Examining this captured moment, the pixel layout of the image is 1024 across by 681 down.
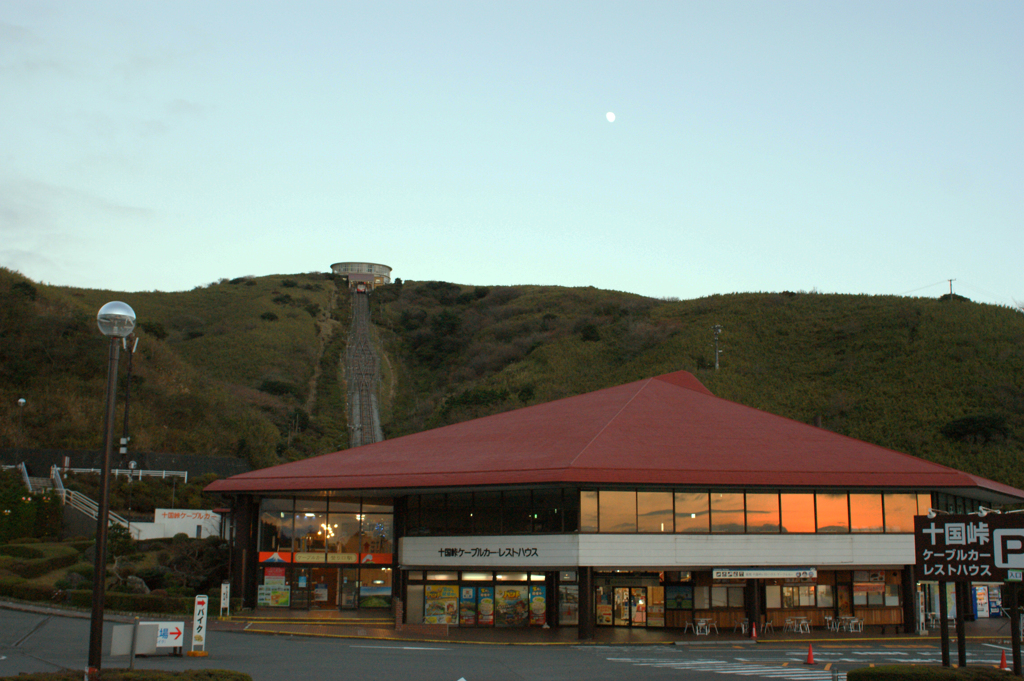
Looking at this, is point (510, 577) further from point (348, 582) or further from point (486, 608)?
point (348, 582)

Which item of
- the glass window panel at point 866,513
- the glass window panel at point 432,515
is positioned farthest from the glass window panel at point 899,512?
the glass window panel at point 432,515

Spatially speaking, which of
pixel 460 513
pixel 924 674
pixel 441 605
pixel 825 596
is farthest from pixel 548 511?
pixel 924 674

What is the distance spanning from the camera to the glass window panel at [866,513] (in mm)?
32688

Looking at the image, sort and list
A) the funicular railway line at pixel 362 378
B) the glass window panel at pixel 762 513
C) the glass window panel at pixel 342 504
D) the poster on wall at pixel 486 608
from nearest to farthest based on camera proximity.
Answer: the glass window panel at pixel 762 513 → the poster on wall at pixel 486 608 → the glass window panel at pixel 342 504 → the funicular railway line at pixel 362 378

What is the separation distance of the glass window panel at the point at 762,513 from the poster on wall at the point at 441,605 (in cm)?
1175

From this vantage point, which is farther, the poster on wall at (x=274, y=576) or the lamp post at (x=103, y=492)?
the poster on wall at (x=274, y=576)

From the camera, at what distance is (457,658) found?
23109mm

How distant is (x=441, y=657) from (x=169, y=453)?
43.1 m

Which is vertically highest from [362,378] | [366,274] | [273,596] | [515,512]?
[366,274]

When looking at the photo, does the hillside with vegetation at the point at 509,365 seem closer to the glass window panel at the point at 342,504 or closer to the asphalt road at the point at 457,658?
the glass window panel at the point at 342,504

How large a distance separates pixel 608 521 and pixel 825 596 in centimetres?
1036

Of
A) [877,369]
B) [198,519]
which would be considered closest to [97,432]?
[198,519]

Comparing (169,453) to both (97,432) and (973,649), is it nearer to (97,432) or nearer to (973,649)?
(97,432)

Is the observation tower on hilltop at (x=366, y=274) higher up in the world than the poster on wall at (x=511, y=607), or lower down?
higher up
